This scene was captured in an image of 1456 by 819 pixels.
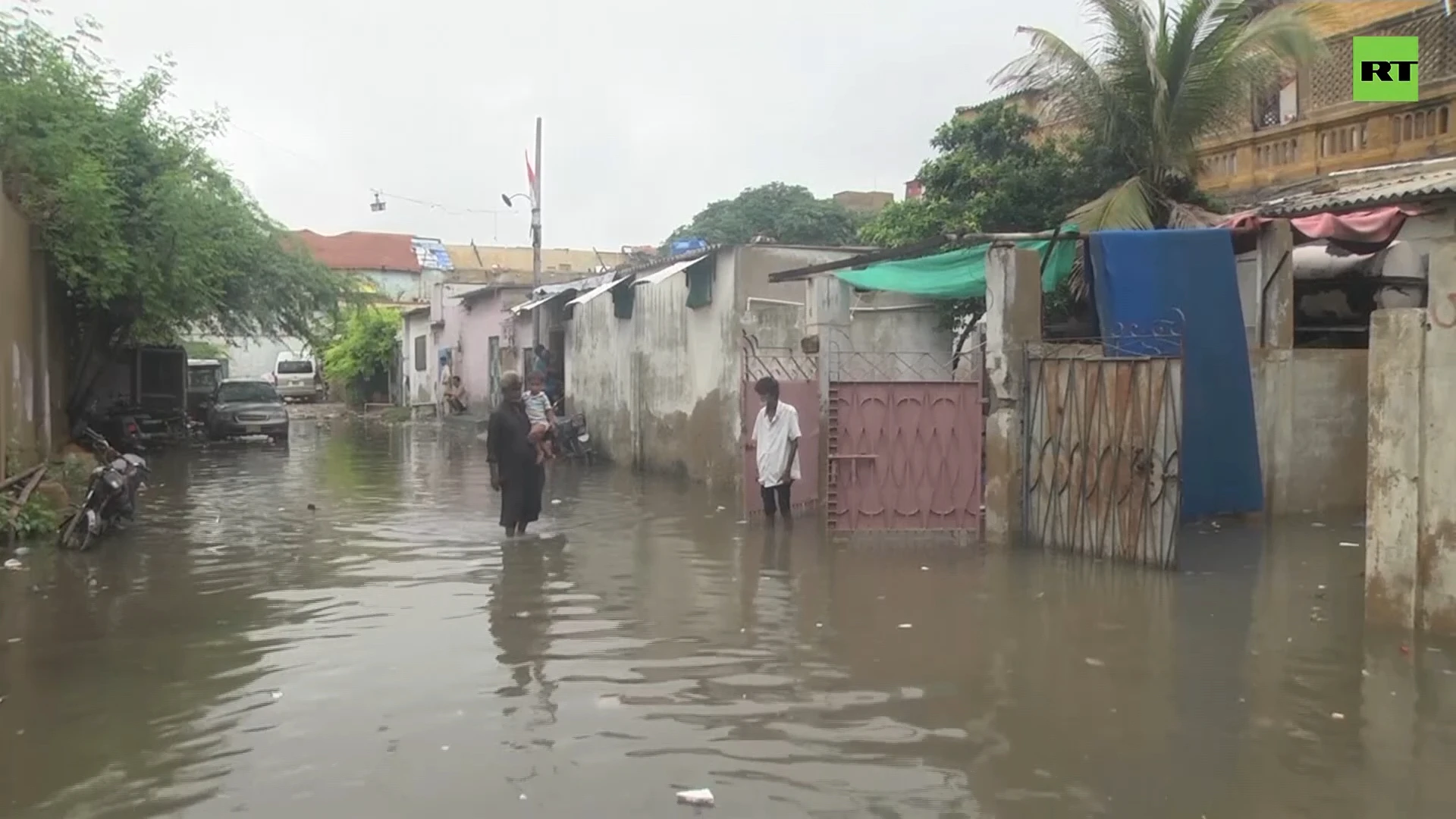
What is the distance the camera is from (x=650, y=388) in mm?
18266

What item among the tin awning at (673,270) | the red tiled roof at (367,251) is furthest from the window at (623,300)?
the red tiled roof at (367,251)

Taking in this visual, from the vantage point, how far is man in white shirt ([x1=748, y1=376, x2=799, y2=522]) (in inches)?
440

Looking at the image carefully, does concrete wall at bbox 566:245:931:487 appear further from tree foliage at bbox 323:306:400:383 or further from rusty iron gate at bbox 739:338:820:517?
tree foliage at bbox 323:306:400:383

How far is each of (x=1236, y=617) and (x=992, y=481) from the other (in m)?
3.06

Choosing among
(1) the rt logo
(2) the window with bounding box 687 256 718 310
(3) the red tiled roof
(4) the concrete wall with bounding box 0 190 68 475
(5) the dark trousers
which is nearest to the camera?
(5) the dark trousers

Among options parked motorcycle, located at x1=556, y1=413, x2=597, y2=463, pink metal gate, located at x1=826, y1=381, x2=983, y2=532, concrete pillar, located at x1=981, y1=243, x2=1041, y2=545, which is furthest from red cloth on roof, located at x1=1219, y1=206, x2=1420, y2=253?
parked motorcycle, located at x1=556, y1=413, x2=597, y2=463

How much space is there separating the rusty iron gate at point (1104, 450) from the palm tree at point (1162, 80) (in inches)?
125

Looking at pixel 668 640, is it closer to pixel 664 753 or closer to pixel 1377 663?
pixel 664 753

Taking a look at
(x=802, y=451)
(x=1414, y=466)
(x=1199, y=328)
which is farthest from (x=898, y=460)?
(x=1414, y=466)

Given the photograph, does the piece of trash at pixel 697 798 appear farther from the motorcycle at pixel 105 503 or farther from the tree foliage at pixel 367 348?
the tree foliage at pixel 367 348

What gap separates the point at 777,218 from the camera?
38750mm

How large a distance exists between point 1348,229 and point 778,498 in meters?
6.08

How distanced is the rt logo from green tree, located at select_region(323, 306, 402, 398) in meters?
34.2

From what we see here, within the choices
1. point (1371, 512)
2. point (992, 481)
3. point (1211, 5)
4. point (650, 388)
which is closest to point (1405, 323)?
point (1371, 512)
